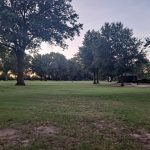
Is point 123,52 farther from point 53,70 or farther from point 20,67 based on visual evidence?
point 53,70

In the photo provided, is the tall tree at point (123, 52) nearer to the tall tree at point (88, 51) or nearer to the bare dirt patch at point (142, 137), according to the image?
the tall tree at point (88, 51)

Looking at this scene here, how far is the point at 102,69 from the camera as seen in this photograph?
7531 cm

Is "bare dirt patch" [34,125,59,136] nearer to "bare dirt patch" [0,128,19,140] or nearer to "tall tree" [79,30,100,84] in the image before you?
"bare dirt patch" [0,128,19,140]

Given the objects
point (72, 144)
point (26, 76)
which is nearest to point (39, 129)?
point (72, 144)

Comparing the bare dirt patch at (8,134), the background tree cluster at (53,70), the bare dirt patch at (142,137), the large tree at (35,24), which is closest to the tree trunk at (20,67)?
the large tree at (35,24)

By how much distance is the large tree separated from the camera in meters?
50.8

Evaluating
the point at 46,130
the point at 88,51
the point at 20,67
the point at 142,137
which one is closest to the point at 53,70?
the point at 88,51

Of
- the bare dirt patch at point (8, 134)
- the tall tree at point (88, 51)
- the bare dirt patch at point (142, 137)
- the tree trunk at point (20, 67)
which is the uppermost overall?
the tall tree at point (88, 51)

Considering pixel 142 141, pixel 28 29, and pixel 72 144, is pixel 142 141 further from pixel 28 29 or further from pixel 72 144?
pixel 28 29

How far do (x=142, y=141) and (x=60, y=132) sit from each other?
233 centimetres

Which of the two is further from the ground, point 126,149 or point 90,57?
point 90,57

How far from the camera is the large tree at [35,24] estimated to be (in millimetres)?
50772

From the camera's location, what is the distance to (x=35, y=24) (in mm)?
50312

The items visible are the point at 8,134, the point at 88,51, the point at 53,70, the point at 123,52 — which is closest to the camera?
the point at 8,134
